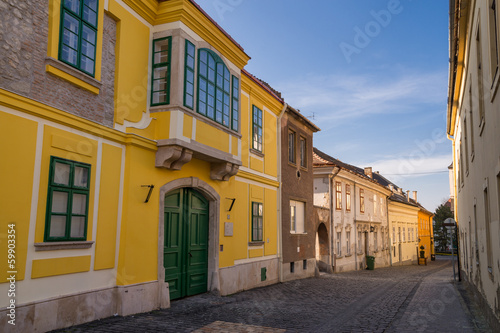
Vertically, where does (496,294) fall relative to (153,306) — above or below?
above

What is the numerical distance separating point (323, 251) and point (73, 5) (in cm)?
1951

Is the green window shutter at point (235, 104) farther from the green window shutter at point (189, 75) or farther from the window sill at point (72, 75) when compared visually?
the window sill at point (72, 75)

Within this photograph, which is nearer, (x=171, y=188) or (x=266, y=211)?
(x=171, y=188)

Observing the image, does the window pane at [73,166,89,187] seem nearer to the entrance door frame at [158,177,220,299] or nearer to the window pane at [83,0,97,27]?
the entrance door frame at [158,177,220,299]

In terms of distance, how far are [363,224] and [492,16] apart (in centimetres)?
2412

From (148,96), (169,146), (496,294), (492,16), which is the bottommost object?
(496,294)

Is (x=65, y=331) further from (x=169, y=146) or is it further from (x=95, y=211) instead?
(x=169, y=146)

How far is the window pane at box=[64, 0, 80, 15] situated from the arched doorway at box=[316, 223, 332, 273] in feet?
61.1

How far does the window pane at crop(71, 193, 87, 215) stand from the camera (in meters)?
7.98

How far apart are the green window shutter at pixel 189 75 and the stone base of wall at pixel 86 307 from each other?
14.2 feet

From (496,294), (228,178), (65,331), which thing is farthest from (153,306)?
(496,294)

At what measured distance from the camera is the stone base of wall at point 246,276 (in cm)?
1281

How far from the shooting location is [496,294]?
7.80m

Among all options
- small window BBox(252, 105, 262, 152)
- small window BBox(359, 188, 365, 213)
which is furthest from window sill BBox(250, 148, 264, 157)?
small window BBox(359, 188, 365, 213)
